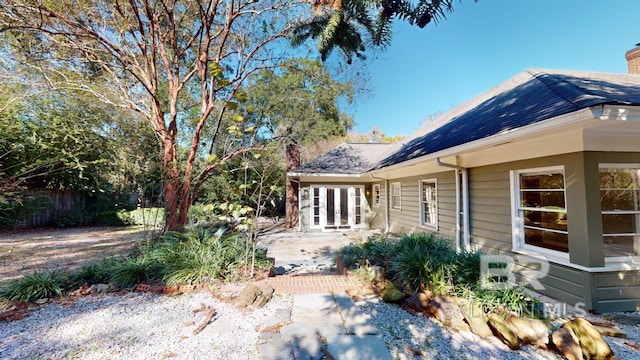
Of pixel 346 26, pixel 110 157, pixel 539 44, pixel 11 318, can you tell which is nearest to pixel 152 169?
pixel 110 157

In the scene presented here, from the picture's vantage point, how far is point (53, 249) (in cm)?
761

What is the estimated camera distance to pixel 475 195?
571cm

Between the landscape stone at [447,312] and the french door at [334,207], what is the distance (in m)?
8.61

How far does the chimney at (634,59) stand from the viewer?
7195 millimetres

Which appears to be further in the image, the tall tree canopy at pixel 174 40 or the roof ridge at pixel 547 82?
the tall tree canopy at pixel 174 40

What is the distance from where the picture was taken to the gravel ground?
7.97ft

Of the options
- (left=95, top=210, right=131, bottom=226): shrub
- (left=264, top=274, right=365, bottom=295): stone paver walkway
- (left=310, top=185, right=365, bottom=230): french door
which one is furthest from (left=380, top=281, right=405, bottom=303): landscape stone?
(left=95, top=210, right=131, bottom=226): shrub

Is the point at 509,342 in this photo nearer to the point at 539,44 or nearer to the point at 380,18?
the point at 380,18

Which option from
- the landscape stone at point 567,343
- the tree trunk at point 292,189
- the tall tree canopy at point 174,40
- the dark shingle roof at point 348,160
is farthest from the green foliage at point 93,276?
the tree trunk at point 292,189

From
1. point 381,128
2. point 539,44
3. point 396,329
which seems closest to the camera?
point 396,329

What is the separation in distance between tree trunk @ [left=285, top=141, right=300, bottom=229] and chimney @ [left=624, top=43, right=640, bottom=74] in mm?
10518

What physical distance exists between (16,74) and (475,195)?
11.8 m

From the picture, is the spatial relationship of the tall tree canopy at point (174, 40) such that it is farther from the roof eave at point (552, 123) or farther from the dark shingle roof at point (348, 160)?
the dark shingle roof at point (348, 160)

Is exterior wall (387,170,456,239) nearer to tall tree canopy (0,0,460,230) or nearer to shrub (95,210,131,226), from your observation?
tall tree canopy (0,0,460,230)
